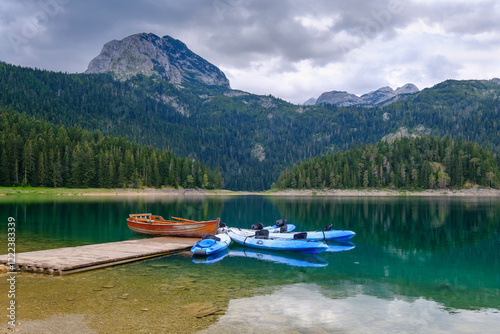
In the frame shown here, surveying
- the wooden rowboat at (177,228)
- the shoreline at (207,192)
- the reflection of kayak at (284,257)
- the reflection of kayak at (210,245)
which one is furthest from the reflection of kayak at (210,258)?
the shoreline at (207,192)

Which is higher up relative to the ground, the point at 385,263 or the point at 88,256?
the point at 88,256

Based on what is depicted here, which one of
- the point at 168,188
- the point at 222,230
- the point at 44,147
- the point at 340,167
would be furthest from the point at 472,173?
the point at 44,147

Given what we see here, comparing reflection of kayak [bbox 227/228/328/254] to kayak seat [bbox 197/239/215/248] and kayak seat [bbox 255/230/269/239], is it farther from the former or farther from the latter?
kayak seat [bbox 197/239/215/248]

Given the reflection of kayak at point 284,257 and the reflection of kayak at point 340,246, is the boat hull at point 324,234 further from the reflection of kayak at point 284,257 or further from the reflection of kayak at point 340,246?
the reflection of kayak at point 284,257

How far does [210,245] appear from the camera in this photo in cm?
2886

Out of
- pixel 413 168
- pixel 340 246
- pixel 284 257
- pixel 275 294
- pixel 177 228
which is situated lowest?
pixel 340 246

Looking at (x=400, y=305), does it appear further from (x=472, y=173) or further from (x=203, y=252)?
(x=472, y=173)

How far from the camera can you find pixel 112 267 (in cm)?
2295

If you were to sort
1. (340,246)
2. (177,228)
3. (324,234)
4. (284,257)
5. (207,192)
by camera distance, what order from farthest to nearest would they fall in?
(207,192) < (324,234) < (177,228) < (340,246) < (284,257)

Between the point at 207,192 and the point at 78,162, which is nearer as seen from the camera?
the point at 78,162

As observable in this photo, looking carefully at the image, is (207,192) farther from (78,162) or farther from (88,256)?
(88,256)

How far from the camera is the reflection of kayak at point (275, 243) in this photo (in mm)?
30656

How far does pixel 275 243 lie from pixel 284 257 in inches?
104

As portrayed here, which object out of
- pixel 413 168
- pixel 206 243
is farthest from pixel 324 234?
pixel 413 168
